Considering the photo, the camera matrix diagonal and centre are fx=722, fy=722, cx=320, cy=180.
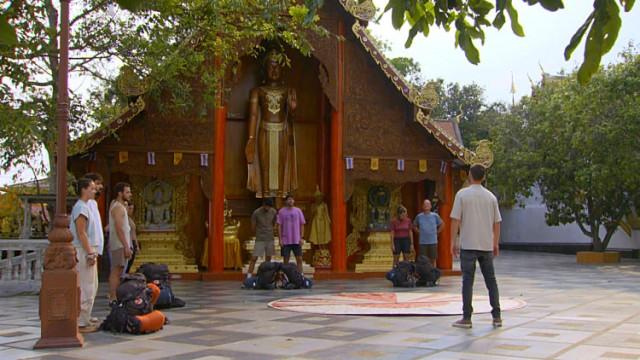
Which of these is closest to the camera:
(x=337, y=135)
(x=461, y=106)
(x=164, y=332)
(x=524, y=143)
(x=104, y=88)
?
(x=164, y=332)

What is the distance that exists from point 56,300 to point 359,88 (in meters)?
10.3

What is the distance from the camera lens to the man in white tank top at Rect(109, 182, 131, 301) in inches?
332

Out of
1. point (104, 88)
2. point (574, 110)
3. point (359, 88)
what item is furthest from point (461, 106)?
point (104, 88)

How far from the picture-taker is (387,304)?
31.3ft

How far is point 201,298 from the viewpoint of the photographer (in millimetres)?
10703

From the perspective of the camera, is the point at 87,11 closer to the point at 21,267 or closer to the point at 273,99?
the point at 21,267

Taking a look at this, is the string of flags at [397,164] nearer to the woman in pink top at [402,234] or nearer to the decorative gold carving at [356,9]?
the woman in pink top at [402,234]

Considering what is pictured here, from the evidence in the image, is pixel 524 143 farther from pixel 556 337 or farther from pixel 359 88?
pixel 556 337

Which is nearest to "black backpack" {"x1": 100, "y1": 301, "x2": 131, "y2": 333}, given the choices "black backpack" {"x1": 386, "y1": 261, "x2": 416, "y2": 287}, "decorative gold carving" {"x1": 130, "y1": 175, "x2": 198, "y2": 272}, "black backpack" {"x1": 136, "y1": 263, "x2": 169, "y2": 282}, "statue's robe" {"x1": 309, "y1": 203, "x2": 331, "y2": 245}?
"black backpack" {"x1": 136, "y1": 263, "x2": 169, "y2": 282}

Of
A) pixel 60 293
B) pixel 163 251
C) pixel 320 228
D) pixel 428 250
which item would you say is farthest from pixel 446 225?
pixel 60 293

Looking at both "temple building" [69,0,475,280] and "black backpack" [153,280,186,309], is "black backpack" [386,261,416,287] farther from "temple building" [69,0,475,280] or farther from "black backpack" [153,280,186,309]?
"black backpack" [153,280,186,309]

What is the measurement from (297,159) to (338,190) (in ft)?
6.92

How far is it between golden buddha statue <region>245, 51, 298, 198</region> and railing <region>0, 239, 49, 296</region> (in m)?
5.33

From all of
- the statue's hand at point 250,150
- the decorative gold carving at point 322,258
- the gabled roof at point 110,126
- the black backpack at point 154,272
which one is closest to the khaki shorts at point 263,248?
the decorative gold carving at point 322,258
